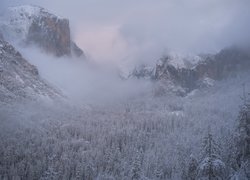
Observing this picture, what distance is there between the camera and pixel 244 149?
41.3 m

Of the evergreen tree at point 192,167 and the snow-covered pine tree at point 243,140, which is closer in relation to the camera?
the snow-covered pine tree at point 243,140

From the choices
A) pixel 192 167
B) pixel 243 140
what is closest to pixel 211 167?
pixel 243 140

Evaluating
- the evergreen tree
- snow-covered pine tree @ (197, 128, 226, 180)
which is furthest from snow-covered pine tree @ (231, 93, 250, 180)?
the evergreen tree

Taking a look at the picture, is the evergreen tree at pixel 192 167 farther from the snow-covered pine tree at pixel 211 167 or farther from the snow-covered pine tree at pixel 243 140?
the snow-covered pine tree at pixel 243 140

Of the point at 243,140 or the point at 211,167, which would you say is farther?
the point at 211,167

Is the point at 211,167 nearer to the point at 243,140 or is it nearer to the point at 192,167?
the point at 243,140

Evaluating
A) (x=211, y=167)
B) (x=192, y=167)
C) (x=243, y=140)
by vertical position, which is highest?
(x=243, y=140)

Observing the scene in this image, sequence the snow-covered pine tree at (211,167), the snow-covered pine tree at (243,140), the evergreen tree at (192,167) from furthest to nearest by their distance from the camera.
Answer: the evergreen tree at (192,167), the snow-covered pine tree at (211,167), the snow-covered pine tree at (243,140)

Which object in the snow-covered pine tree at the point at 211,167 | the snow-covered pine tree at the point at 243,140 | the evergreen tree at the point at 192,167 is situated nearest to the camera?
the snow-covered pine tree at the point at 243,140

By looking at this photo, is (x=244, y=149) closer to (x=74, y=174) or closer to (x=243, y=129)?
(x=243, y=129)

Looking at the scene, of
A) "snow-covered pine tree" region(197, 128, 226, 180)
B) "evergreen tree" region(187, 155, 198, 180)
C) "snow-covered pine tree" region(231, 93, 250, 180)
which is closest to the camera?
"snow-covered pine tree" region(231, 93, 250, 180)

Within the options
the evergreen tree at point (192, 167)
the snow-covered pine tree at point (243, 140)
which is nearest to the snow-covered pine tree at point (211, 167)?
the snow-covered pine tree at point (243, 140)

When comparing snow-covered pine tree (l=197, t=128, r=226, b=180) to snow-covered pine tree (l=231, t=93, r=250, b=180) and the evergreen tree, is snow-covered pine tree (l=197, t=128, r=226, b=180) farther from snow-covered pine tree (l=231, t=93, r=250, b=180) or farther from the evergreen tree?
the evergreen tree

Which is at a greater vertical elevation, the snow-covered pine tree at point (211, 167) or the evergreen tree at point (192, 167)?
the snow-covered pine tree at point (211, 167)
